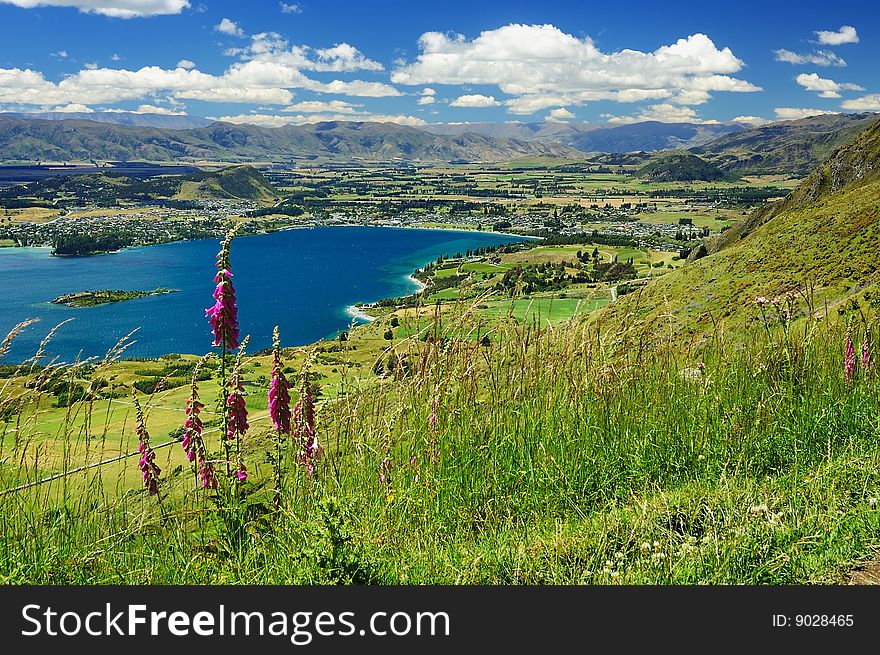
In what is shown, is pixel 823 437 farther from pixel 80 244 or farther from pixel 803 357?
pixel 80 244

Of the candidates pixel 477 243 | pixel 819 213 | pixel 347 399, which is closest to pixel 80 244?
pixel 477 243

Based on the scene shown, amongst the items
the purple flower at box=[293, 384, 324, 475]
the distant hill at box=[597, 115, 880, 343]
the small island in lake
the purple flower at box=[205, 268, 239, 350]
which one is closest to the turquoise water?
the small island in lake

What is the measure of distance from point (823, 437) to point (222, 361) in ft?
14.6

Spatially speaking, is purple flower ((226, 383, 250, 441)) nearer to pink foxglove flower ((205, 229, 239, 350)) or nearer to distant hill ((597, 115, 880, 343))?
pink foxglove flower ((205, 229, 239, 350))

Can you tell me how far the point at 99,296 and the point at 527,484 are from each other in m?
121

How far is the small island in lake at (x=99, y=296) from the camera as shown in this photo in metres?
105

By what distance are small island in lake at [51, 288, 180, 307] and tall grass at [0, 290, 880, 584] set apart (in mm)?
112098

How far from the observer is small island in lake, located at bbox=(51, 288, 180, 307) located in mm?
105438

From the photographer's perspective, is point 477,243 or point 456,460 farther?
point 477,243

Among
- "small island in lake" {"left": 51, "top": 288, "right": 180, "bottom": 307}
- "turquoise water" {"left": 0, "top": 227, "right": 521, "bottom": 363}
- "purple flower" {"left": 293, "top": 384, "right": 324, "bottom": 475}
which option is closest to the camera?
"purple flower" {"left": 293, "top": 384, "right": 324, "bottom": 475}

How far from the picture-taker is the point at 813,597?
3.12 m

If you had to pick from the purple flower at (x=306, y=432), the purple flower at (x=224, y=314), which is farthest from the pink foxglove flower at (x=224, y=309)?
the purple flower at (x=306, y=432)

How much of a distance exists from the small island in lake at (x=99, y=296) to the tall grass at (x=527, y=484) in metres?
112

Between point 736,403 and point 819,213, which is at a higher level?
point 819,213
